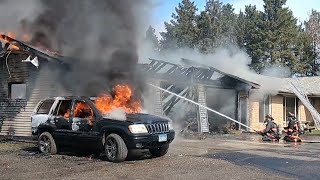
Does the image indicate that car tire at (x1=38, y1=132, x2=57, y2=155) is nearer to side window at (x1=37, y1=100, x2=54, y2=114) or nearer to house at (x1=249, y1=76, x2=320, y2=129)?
side window at (x1=37, y1=100, x2=54, y2=114)

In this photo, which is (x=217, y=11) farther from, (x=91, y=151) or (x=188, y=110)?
(x=91, y=151)

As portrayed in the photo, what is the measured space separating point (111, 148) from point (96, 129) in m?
0.64

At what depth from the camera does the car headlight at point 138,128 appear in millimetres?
9971

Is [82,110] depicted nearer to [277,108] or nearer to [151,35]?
[151,35]

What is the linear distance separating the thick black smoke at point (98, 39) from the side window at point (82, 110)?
1.00m

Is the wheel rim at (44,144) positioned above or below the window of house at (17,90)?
below

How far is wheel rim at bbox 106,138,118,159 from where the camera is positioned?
1013cm

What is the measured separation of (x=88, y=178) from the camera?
8.06 meters

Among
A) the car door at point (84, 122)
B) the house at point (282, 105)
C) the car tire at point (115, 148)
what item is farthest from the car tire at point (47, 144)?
the house at point (282, 105)

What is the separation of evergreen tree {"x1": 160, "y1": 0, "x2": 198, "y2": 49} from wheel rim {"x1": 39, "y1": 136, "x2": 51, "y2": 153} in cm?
3525

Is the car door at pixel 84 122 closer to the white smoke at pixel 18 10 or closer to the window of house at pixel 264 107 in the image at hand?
the white smoke at pixel 18 10

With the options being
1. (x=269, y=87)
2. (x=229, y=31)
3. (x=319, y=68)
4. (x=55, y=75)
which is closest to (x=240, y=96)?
(x=269, y=87)

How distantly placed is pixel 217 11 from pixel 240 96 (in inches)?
1253

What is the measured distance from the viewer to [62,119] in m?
11.3
